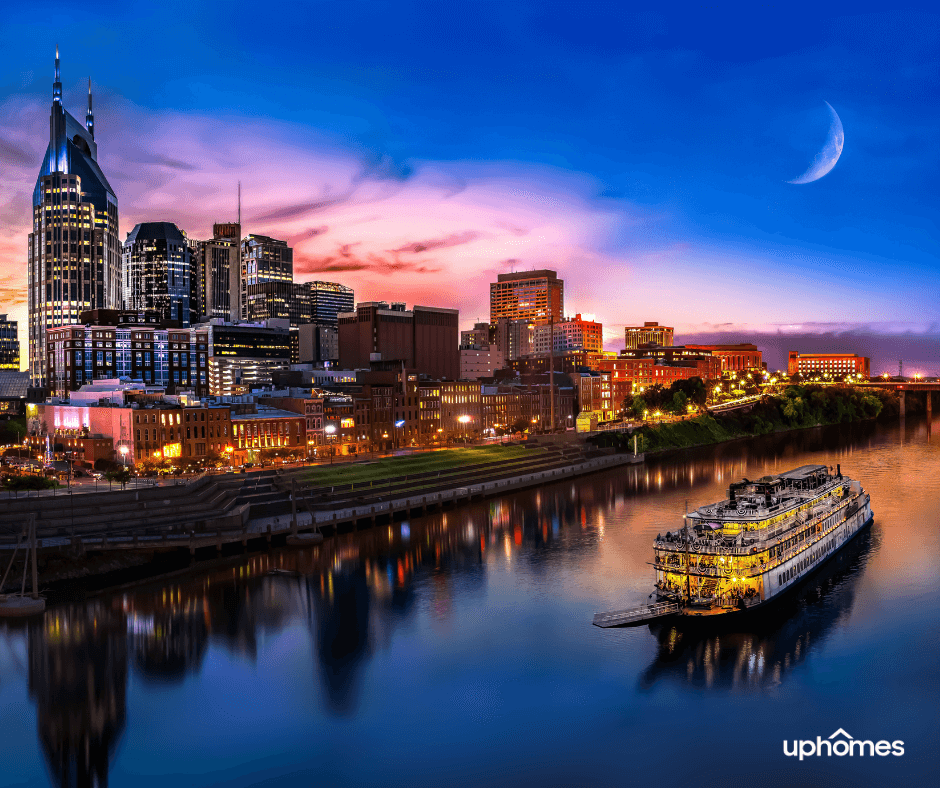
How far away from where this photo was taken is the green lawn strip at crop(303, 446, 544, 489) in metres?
86.5

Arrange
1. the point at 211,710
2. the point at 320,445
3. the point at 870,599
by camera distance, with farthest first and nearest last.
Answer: the point at 320,445 → the point at 870,599 → the point at 211,710

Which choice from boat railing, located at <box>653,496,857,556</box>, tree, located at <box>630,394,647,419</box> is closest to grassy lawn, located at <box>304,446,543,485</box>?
boat railing, located at <box>653,496,857,556</box>

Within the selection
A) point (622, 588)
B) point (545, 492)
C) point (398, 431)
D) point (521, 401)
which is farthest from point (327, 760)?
point (521, 401)

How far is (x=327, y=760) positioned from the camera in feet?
108

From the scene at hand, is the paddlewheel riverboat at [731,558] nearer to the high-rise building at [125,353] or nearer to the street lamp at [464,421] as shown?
the street lamp at [464,421]

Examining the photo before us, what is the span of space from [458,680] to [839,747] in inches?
668

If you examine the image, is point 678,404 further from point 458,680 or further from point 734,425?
point 458,680

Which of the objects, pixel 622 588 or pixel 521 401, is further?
pixel 521 401

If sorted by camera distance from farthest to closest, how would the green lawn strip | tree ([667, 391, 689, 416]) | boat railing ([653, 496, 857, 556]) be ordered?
1. tree ([667, 391, 689, 416])
2. the green lawn strip
3. boat railing ([653, 496, 857, 556])

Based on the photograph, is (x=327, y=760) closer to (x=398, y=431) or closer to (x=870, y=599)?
(x=870, y=599)

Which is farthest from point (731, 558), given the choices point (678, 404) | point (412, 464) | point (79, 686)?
point (678, 404)

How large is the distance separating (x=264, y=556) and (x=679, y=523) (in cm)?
3616

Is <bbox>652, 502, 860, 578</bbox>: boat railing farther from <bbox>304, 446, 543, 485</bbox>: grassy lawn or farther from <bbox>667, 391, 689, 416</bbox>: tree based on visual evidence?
<bbox>667, 391, 689, 416</bbox>: tree

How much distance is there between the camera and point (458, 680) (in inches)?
1578
